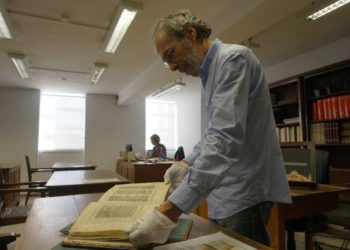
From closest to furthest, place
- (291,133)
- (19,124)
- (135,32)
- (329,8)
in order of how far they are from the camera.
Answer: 1. (329,8)
2. (135,32)
3. (291,133)
4. (19,124)

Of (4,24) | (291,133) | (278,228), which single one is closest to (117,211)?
(278,228)

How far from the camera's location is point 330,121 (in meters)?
3.38

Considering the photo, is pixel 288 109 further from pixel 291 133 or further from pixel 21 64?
pixel 21 64

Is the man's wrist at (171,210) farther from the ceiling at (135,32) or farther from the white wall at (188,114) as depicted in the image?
the white wall at (188,114)

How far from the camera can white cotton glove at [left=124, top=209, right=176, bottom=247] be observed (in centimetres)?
59

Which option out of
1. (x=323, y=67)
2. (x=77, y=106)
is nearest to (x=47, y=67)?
(x=77, y=106)

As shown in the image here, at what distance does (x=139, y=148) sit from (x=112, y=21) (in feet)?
15.7

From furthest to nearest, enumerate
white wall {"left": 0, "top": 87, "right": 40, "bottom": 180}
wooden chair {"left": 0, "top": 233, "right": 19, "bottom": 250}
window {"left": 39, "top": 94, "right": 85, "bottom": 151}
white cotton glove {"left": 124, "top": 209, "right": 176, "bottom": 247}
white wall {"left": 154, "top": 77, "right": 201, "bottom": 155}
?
white wall {"left": 154, "top": 77, "right": 201, "bottom": 155} < window {"left": 39, "top": 94, "right": 85, "bottom": 151} < white wall {"left": 0, "top": 87, "right": 40, "bottom": 180} < wooden chair {"left": 0, "top": 233, "right": 19, "bottom": 250} < white cotton glove {"left": 124, "top": 209, "right": 176, "bottom": 247}

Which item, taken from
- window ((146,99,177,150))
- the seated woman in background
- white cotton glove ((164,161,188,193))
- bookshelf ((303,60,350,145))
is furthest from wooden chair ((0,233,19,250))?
window ((146,99,177,150))

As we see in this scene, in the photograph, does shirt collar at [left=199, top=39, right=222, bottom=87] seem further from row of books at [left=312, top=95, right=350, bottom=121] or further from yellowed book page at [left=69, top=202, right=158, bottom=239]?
row of books at [left=312, top=95, right=350, bottom=121]

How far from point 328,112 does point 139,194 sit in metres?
3.24

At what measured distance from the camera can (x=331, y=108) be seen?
3.35m

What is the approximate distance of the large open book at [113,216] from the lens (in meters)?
0.61

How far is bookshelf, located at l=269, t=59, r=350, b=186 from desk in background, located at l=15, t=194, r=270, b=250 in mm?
2551
